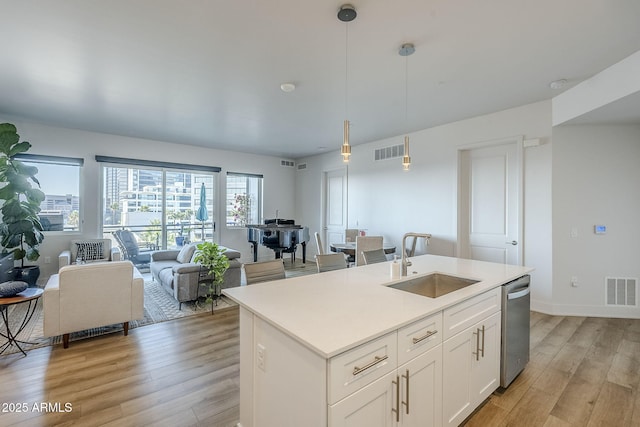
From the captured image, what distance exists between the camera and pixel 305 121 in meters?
4.91

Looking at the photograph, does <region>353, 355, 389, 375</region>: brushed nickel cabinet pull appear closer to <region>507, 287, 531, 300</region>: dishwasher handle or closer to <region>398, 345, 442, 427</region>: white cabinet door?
<region>398, 345, 442, 427</region>: white cabinet door

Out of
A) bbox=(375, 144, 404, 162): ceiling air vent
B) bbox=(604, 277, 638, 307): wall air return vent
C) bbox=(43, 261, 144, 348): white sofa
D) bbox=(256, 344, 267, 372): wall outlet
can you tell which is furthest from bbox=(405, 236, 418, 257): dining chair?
bbox=(43, 261, 144, 348): white sofa

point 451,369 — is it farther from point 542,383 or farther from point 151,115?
point 151,115

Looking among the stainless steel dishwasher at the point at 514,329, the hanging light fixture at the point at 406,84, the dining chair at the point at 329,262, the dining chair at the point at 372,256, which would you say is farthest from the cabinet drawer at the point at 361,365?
the hanging light fixture at the point at 406,84

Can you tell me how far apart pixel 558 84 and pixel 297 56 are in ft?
10.1

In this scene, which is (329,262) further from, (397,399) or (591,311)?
(591,311)

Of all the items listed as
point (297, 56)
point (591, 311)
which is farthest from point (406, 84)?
point (591, 311)

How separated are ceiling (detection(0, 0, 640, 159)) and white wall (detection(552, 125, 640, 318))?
0.93 metres

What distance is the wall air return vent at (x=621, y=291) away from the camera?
3.82m

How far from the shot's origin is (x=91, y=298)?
3.03m

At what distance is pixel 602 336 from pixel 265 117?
5.26 m

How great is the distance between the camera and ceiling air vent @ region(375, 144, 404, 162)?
19.0 ft

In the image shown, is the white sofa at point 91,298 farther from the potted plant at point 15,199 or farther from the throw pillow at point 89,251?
the throw pillow at point 89,251

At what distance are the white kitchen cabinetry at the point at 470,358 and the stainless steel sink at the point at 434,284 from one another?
281 mm
